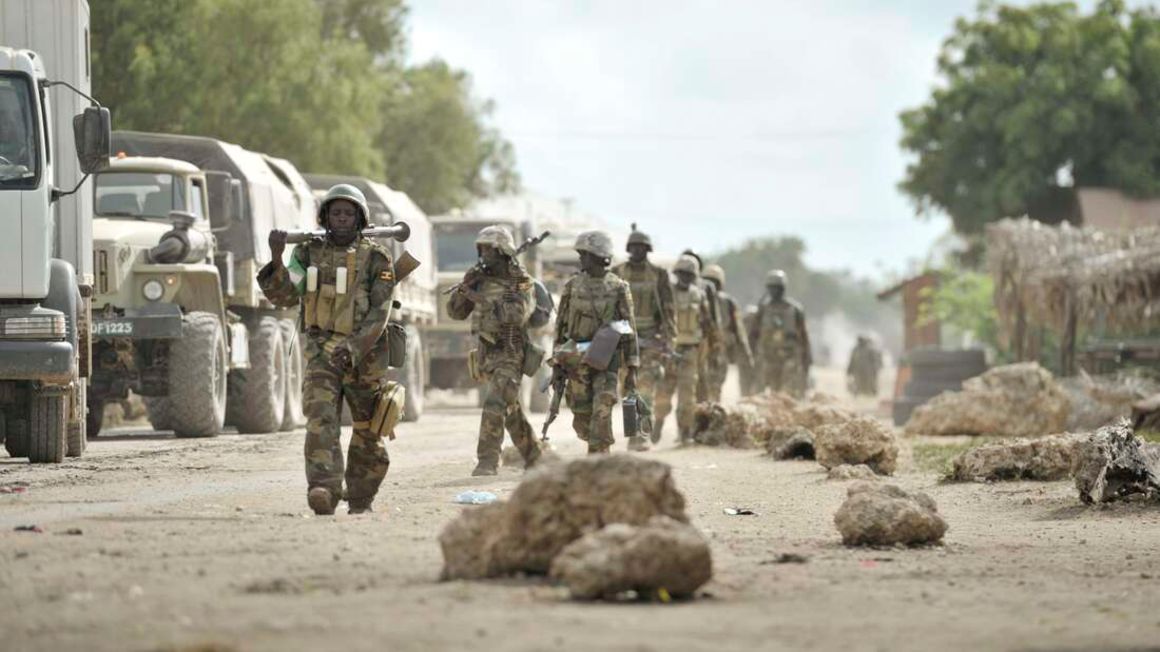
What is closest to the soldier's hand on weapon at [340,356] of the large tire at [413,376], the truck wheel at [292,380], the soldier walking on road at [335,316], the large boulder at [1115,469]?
the soldier walking on road at [335,316]

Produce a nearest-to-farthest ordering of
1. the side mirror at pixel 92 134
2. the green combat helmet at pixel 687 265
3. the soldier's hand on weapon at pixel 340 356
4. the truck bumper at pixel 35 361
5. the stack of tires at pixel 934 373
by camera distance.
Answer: the soldier's hand on weapon at pixel 340 356, the side mirror at pixel 92 134, the truck bumper at pixel 35 361, the green combat helmet at pixel 687 265, the stack of tires at pixel 934 373

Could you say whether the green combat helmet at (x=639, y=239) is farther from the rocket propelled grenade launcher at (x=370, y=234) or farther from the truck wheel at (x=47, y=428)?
the rocket propelled grenade launcher at (x=370, y=234)

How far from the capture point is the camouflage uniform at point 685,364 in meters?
21.0

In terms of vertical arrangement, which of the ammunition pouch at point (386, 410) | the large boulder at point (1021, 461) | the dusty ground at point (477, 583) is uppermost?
the ammunition pouch at point (386, 410)

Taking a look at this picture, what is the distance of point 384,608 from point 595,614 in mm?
737

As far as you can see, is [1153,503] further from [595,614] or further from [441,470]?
[595,614]

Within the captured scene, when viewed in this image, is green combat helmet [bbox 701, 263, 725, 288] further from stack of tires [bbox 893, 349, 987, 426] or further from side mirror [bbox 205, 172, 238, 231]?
side mirror [bbox 205, 172, 238, 231]

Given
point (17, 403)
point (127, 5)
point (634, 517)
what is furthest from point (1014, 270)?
point (634, 517)

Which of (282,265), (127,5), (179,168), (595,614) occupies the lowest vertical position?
(595,614)

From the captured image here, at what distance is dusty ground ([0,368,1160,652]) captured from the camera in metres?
7.07

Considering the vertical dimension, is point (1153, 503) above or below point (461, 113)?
below

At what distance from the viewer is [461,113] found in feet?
165

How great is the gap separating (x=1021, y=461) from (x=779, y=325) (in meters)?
12.6

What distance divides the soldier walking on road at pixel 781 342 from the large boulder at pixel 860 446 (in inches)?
427
